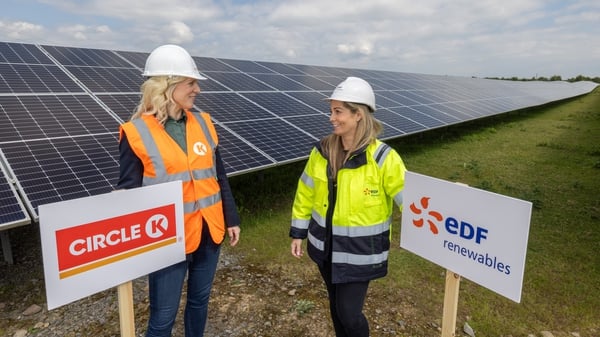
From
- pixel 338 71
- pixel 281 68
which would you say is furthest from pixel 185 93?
pixel 338 71

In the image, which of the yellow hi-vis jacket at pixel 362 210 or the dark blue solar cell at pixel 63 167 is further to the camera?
the dark blue solar cell at pixel 63 167

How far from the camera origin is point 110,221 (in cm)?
186

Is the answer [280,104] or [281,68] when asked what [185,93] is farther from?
[281,68]

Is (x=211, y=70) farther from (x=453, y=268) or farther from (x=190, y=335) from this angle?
(x=453, y=268)

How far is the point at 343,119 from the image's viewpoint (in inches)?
93.0

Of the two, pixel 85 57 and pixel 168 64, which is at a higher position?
pixel 85 57

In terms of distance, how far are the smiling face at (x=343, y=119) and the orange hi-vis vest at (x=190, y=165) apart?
0.81 m

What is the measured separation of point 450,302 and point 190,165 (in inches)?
67.6

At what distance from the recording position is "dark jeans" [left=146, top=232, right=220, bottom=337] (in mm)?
2254

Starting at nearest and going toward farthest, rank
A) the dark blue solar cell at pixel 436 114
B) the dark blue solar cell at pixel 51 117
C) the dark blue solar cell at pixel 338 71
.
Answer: the dark blue solar cell at pixel 51 117 → the dark blue solar cell at pixel 436 114 → the dark blue solar cell at pixel 338 71

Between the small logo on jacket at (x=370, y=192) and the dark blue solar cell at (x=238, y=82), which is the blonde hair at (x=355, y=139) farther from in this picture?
the dark blue solar cell at (x=238, y=82)

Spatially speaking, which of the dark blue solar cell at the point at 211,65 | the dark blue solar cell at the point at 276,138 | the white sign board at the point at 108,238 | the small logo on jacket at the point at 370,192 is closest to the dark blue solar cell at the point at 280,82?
the dark blue solar cell at the point at 211,65

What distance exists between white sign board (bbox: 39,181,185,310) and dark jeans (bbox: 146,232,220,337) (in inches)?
6.1

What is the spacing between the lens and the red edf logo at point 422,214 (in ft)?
7.12
